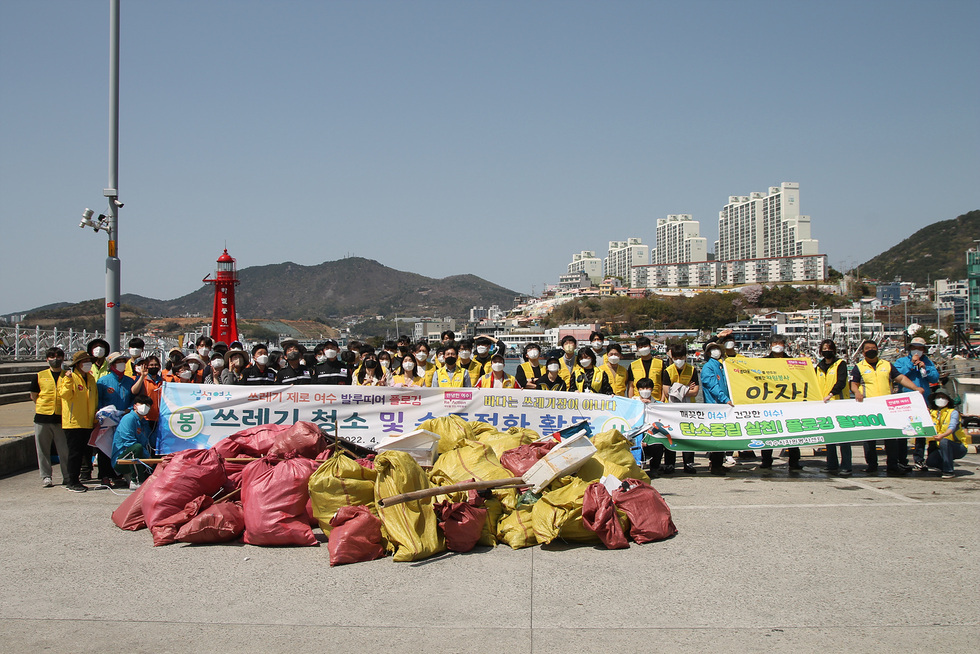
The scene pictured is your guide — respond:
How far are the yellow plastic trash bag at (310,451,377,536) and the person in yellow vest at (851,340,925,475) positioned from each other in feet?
20.6

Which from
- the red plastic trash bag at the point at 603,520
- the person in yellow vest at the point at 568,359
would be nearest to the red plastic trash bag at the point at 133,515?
the red plastic trash bag at the point at 603,520

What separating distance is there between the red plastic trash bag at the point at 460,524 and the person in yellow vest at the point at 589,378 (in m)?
3.55

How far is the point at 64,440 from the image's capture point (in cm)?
784

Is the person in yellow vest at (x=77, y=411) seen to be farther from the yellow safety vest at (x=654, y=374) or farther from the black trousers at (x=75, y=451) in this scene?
the yellow safety vest at (x=654, y=374)

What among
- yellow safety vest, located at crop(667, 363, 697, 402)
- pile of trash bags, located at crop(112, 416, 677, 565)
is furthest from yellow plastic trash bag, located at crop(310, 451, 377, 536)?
yellow safety vest, located at crop(667, 363, 697, 402)

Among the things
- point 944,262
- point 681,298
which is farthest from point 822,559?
point 944,262

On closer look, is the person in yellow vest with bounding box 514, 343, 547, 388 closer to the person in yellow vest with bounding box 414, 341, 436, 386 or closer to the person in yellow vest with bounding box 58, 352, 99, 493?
the person in yellow vest with bounding box 414, 341, 436, 386

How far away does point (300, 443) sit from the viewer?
250 inches

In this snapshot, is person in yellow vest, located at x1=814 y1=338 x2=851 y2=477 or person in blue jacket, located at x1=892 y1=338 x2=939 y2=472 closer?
person in yellow vest, located at x1=814 y1=338 x2=851 y2=477

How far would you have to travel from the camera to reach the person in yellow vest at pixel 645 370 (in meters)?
9.00

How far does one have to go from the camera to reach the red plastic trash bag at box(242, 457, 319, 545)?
18.5ft

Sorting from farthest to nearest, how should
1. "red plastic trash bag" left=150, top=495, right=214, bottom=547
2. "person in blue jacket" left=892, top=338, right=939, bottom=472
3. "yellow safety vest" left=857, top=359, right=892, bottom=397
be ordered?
"person in blue jacket" left=892, top=338, right=939, bottom=472 < "yellow safety vest" left=857, top=359, right=892, bottom=397 < "red plastic trash bag" left=150, top=495, right=214, bottom=547

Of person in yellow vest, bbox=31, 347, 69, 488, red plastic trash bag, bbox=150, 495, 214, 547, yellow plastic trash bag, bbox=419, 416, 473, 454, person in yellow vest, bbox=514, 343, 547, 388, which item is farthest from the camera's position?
person in yellow vest, bbox=514, 343, 547, 388

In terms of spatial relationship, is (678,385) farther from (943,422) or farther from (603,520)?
(603,520)
